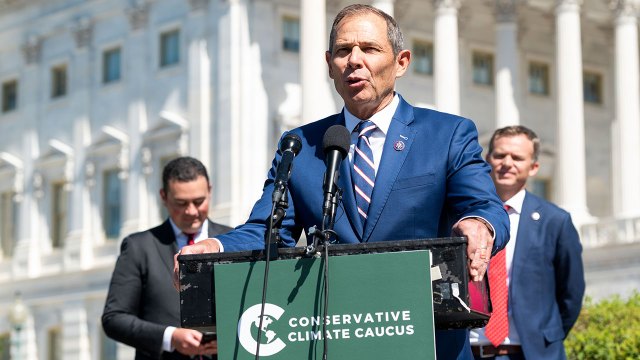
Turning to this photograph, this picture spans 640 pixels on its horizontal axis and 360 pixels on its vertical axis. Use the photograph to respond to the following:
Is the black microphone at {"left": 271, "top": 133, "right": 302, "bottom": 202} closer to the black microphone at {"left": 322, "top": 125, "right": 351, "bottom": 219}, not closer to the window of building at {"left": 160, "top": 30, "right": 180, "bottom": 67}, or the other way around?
the black microphone at {"left": 322, "top": 125, "right": 351, "bottom": 219}

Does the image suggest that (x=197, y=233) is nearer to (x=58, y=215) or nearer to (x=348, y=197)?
(x=348, y=197)

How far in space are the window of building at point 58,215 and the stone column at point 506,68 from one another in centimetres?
1565

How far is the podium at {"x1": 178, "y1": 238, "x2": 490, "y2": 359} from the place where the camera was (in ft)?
17.2

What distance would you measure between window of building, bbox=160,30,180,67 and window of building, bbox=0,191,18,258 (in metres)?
9.55

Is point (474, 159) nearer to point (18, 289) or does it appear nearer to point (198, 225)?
point (198, 225)

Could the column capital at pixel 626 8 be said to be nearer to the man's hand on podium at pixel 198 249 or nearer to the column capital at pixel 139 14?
the column capital at pixel 139 14

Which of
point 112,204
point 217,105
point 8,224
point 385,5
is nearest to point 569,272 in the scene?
point 385,5

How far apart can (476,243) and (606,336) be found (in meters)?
7.50

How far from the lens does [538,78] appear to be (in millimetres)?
52406

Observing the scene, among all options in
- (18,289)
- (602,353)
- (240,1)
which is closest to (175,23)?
(240,1)

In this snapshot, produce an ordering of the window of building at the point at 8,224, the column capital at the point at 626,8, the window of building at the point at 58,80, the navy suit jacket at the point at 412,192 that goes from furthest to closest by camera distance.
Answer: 1. the window of building at the point at 8,224
2. the window of building at the point at 58,80
3. the column capital at the point at 626,8
4. the navy suit jacket at the point at 412,192

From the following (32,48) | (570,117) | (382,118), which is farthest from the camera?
(32,48)

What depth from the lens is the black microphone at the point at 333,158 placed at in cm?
550

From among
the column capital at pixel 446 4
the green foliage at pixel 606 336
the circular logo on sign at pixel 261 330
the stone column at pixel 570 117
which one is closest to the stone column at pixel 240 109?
the column capital at pixel 446 4
